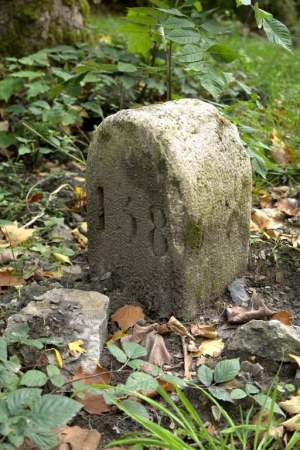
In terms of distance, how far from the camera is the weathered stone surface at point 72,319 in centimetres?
214

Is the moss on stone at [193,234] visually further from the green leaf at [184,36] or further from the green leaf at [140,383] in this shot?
the green leaf at [184,36]

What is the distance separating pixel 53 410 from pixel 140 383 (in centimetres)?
30

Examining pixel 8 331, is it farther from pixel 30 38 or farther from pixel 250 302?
pixel 30 38

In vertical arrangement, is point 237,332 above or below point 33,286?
above

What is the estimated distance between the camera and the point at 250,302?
2555mm

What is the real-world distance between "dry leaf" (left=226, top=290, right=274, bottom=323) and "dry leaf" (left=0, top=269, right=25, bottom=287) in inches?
40.1

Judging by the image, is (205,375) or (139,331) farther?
(139,331)

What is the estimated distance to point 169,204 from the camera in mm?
2236

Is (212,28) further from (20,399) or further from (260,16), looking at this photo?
(20,399)

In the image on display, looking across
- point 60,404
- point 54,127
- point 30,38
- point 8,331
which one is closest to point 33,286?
point 8,331

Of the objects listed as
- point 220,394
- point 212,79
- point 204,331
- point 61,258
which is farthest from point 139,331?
point 212,79

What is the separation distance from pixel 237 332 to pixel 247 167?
78cm

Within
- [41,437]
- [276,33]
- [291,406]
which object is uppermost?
[276,33]

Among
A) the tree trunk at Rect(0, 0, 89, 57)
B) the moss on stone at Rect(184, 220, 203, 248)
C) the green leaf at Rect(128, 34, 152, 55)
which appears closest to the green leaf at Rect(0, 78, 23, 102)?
the tree trunk at Rect(0, 0, 89, 57)
